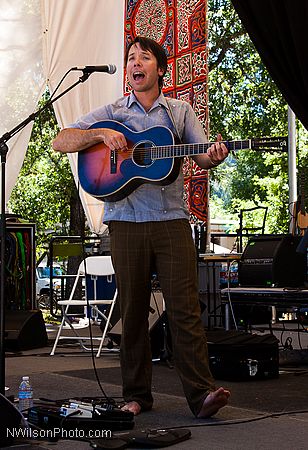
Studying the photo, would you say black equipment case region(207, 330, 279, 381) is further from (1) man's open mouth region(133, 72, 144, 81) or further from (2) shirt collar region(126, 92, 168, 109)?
(1) man's open mouth region(133, 72, 144, 81)

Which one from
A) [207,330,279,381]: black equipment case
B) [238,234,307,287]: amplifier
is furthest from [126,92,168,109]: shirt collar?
[238,234,307,287]: amplifier

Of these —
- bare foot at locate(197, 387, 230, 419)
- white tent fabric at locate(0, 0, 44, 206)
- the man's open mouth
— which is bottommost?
bare foot at locate(197, 387, 230, 419)

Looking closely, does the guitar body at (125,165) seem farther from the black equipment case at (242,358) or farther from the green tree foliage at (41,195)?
the green tree foliage at (41,195)

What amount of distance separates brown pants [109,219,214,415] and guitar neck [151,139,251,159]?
29 centimetres

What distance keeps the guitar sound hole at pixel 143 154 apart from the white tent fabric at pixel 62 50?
4.63 m

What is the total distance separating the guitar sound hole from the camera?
136 inches

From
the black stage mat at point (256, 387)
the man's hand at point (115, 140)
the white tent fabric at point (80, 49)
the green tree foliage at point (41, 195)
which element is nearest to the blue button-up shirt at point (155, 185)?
the man's hand at point (115, 140)

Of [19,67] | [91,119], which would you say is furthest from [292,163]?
[91,119]

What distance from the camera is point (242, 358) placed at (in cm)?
474

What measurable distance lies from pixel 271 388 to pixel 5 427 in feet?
6.71

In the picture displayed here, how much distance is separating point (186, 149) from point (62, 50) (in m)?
5.18

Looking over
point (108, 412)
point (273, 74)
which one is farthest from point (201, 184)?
point (108, 412)

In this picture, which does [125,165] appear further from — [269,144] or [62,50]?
[62,50]

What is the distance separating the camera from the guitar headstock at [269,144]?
3309 millimetres
